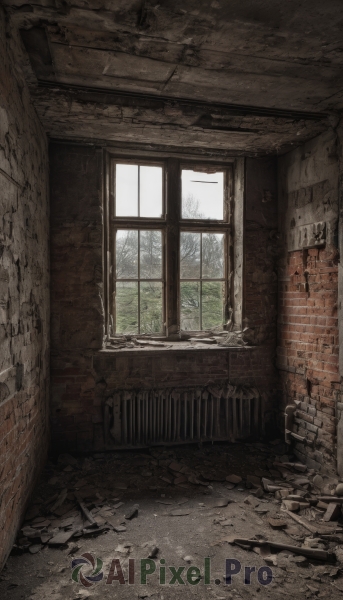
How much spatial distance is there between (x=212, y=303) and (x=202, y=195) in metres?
1.19

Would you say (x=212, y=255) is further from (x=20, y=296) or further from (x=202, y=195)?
(x=20, y=296)

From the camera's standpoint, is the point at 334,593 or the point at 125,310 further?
the point at 125,310

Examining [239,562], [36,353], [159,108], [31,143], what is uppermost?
[159,108]

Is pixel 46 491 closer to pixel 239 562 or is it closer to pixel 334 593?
pixel 239 562

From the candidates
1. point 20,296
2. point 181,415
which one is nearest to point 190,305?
point 181,415

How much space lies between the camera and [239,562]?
2.27 m

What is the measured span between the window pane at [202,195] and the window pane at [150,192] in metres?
0.27

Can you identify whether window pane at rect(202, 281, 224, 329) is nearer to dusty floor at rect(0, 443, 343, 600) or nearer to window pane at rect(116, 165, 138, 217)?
window pane at rect(116, 165, 138, 217)

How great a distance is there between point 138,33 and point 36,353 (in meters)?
2.28

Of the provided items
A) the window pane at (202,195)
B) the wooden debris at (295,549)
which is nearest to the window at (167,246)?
the window pane at (202,195)

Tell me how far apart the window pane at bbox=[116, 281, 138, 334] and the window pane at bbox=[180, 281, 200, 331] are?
1.69 ft

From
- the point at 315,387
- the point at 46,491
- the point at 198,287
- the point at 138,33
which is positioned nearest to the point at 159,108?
the point at 138,33

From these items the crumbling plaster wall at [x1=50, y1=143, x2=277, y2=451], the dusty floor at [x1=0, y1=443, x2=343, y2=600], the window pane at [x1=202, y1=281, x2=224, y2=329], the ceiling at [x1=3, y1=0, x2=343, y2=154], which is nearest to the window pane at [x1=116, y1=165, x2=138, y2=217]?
the crumbling plaster wall at [x1=50, y1=143, x2=277, y2=451]

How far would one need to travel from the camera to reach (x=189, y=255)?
418 centimetres
